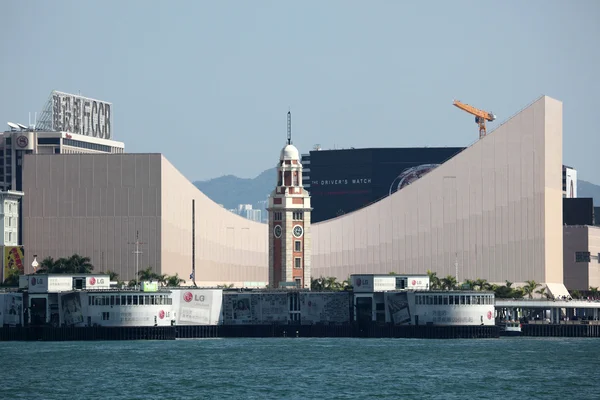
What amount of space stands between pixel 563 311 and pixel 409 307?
2700 centimetres

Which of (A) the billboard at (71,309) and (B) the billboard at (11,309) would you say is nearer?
(A) the billboard at (71,309)

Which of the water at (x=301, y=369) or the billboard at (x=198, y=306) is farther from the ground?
the billboard at (x=198, y=306)

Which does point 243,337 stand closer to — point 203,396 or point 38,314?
point 38,314

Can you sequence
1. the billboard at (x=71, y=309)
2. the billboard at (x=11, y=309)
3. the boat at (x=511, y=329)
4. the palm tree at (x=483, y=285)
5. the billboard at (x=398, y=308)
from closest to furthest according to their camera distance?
the billboard at (x=71, y=309) < the billboard at (x=398, y=308) < the billboard at (x=11, y=309) < the boat at (x=511, y=329) < the palm tree at (x=483, y=285)

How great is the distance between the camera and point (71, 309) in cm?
17050

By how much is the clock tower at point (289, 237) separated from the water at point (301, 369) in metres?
21.1

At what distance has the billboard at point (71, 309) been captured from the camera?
170 meters

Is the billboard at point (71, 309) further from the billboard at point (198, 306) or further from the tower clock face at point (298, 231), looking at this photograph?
the tower clock face at point (298, 231)

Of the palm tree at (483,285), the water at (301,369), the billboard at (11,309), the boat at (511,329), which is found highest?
the palm tree at (483,285)

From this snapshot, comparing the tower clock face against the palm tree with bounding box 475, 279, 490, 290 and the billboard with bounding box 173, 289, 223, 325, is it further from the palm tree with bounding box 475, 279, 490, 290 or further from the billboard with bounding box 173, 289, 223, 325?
the palm tree with bounding box 475, 279, 490, 290

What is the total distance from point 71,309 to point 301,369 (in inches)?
1789

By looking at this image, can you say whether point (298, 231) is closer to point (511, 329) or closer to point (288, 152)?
point (288, 152)

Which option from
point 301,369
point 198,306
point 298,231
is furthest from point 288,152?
point 301,369

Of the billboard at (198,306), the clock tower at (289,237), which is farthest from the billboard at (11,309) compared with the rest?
the clock tower at (289,237)
